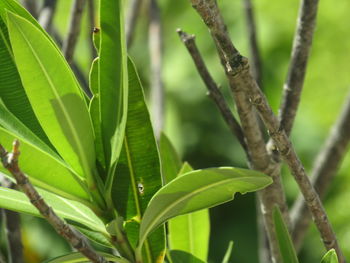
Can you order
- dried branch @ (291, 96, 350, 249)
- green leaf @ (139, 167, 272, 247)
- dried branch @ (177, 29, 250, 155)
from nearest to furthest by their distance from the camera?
green leaf @ (139, 167, 272, 247), dried branch @ (177, 29, 250, 155), dried branch @ (291, 96, 350, 249)

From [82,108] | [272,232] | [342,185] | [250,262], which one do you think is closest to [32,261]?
[250,262]

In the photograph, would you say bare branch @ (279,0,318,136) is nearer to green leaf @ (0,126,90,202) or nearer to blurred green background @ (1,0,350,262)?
green leaf @ (0,126,90,202)

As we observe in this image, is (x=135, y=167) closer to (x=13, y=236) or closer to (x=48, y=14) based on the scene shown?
(x=13, y=236)

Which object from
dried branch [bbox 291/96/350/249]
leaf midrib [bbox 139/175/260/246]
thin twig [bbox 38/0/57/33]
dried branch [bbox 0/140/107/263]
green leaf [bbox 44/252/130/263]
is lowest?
dried branch [bbox 291/96/350/249]

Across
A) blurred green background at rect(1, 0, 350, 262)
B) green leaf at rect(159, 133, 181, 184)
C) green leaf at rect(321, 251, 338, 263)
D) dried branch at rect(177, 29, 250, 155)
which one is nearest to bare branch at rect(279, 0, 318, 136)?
dried branch at rect(177, 29, 250, 155)

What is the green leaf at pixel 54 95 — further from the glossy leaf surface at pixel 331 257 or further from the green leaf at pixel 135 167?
the glossy leaf surface at pixel 331 257

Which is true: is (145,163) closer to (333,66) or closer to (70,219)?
(70,219)
